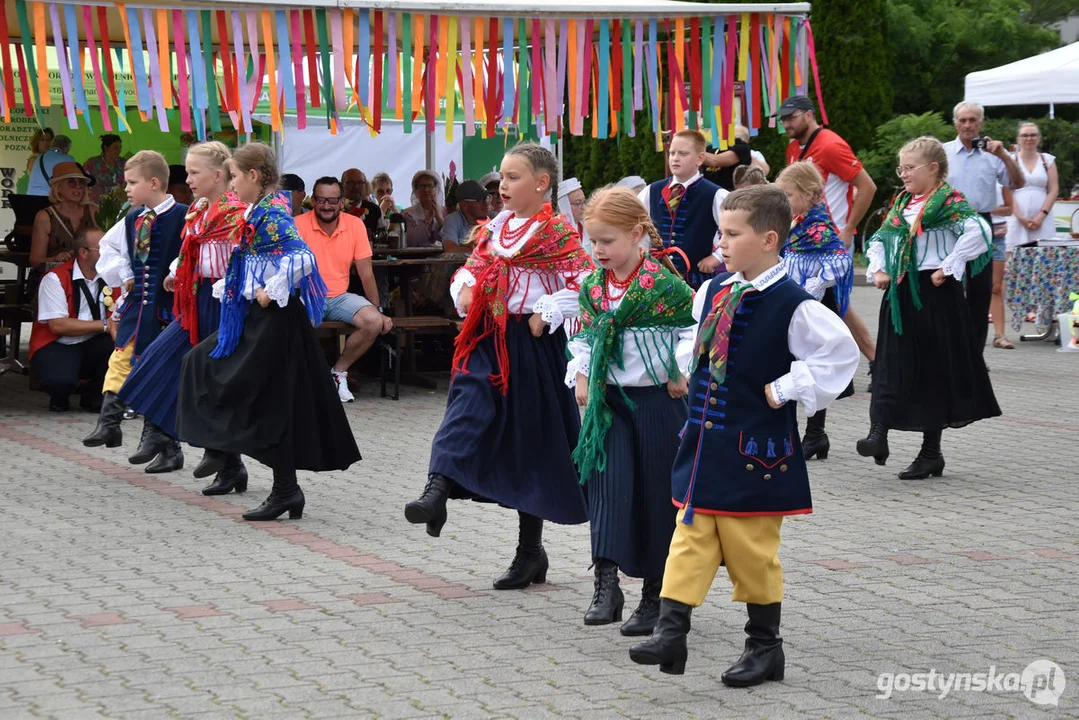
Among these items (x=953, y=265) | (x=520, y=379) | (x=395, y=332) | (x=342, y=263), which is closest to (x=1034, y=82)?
(x=395, y=332)

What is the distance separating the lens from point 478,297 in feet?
18.4

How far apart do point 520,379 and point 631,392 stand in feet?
2.21

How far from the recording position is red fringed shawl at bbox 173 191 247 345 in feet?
23.3

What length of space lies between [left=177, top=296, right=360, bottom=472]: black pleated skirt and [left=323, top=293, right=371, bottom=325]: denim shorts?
157 inches

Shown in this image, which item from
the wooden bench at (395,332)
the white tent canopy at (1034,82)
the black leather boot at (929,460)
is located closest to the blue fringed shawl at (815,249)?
the black leather boot at (929,460)

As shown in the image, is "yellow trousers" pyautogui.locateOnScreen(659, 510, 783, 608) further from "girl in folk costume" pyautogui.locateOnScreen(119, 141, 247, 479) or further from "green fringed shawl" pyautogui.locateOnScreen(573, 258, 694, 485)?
"girl in folk costume" pyautogui.locateOnScreen(119, 141, 247, 479)

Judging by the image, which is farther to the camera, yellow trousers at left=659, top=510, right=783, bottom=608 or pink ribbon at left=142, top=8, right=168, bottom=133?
pink ribbon at left=142, top=8, right=168, bottom=133

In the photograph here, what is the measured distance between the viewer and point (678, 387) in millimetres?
4914

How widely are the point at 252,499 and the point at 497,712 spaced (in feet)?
11.6

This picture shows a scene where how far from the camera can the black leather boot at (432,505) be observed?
5301mm

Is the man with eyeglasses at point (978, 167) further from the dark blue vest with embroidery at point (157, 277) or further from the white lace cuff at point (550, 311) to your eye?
the white lace cuff at point (550, 311)

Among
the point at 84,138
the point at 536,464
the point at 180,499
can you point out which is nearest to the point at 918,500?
the point at 536,464

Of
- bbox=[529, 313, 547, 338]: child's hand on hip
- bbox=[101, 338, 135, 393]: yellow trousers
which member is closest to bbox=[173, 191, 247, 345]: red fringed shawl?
bbox=[101, 338, 135, 393]: yellow trousers

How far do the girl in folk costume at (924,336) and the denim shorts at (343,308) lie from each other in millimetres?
4224
